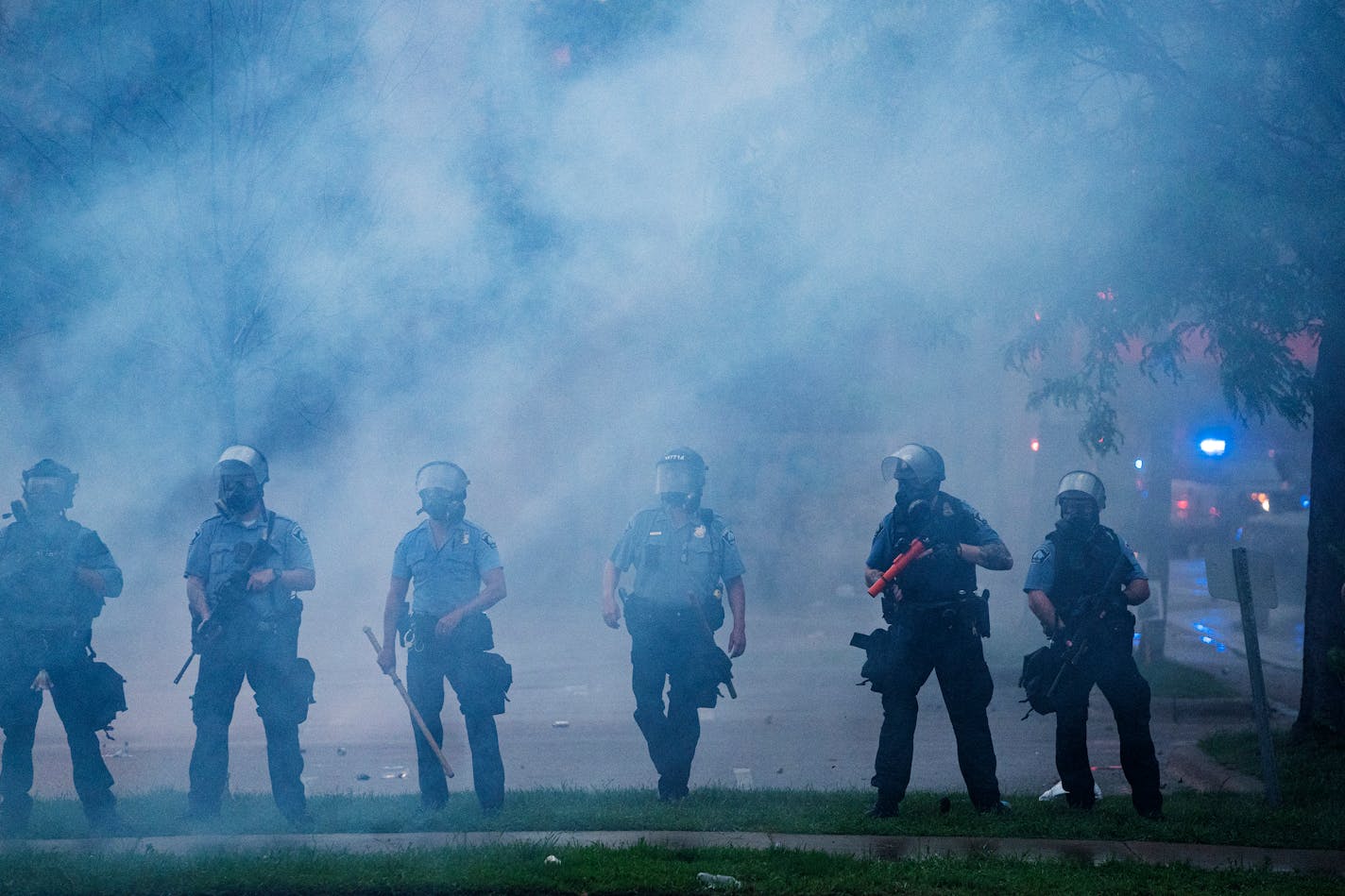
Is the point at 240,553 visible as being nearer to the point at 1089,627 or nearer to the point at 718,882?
the point at 718,882

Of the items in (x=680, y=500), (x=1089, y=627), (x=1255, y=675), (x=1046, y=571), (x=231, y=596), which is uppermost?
(x=680, y=500)

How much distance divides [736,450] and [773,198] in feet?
26.1

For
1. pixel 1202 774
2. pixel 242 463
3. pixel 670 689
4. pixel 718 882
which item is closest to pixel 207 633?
pixel 242 463

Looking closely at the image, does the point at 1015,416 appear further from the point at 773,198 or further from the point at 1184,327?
the point at 773,198

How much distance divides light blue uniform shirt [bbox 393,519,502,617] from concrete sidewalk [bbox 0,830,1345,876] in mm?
1069

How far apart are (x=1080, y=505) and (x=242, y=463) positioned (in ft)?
12.6

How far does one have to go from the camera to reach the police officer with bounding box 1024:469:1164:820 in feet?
19.3

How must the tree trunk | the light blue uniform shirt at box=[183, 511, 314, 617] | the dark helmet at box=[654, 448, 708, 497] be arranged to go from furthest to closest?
the tree trunk, the dark helmet at box=[654, 448, 708, 497], the light blue uniform shirt at box=[183, 511, 314, 617]

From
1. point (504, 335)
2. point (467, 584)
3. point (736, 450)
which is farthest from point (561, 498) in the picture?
point (467, 584)

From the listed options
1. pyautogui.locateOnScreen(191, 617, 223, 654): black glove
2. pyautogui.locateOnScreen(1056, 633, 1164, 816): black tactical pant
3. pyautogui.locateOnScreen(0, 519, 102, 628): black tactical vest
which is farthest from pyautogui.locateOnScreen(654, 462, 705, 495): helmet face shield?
pyautogui.locateOnScreen(0, 519, 102, 628): black tactical vest

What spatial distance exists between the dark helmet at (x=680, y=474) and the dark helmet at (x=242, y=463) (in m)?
1.85

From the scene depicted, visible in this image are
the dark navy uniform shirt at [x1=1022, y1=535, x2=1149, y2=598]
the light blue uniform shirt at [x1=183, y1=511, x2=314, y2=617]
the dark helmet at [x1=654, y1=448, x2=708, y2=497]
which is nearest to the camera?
the light blue uniform shirt at [x1=183, y1=511, x2=314, y2=617]

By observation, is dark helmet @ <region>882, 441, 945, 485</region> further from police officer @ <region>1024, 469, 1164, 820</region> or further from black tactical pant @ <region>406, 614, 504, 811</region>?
black tactical pant @ <region>406, 614, 504, 811</region>

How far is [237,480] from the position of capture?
228 inches
